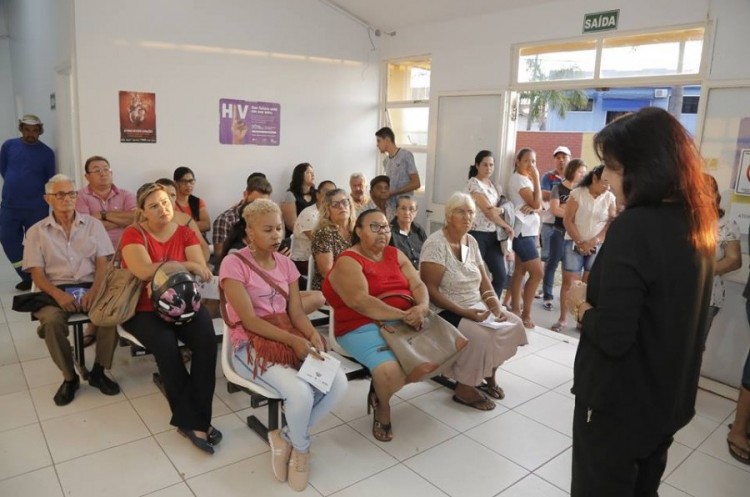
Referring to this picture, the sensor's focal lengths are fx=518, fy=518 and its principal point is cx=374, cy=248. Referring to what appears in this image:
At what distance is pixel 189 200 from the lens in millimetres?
4789

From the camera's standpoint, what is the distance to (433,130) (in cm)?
567

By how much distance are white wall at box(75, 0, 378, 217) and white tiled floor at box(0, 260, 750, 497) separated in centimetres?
215

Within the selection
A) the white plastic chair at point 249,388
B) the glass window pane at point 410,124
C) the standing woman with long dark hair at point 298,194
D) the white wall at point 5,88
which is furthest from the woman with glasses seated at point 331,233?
the white wall at point 5,88

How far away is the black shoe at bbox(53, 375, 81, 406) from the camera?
115 inches

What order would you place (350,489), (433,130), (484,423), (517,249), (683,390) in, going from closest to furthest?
(683,390)
(350,489)
(484,423)
(517,249)
(433,130)

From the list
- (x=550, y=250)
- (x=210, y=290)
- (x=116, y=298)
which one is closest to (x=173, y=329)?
(x=116, y=298)

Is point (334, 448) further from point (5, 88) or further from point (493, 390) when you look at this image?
point (5, 88)

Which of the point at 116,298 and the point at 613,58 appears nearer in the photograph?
the point at 116,298

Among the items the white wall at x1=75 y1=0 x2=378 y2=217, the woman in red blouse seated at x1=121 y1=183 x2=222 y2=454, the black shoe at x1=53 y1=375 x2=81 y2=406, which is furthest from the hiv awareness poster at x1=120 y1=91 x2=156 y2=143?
the black shoe at x1=53 y1=375 x2=81 y2=406

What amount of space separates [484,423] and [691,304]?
1.90 meters

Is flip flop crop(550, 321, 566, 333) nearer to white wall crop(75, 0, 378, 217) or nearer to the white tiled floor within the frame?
the white tiled floor

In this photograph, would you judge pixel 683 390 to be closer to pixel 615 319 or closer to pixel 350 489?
pixel 615 319

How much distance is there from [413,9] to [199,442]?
457 cm

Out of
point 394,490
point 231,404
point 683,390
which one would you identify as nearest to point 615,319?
point 683,390
